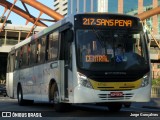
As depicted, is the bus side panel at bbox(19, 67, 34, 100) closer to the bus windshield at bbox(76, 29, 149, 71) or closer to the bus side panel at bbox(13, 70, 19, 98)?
the bus side panel at bbox(13, 70, 19, 98)

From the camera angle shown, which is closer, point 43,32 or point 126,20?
point 126,20

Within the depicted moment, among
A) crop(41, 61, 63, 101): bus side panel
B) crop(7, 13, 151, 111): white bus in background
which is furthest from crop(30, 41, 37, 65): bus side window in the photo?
crop(7, 13, 151, 111): white bus in background

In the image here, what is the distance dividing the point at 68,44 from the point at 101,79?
1744 millimetres

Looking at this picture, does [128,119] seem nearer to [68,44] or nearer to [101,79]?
[101,79]

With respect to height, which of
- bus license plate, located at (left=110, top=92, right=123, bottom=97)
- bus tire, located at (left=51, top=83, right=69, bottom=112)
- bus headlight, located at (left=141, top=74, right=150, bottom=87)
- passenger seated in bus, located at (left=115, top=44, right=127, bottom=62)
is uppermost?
passenger seated in bus, located at (left=115, top=44, right=127, bottom=62)

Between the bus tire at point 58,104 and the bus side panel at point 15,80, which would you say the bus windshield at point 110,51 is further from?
the bus side panel at point 15,80

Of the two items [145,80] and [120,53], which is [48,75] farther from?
[145,80]

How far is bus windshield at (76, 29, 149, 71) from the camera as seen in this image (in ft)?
46.8

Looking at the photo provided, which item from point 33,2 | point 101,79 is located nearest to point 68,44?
point 101,79

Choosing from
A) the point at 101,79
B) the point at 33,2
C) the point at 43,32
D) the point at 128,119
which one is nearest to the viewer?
the point at 128,119

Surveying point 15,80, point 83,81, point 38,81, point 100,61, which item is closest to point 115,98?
point 83,81

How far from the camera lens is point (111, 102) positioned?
14367 millimetres

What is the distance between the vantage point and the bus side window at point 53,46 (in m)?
16.1

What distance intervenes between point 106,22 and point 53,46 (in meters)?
2.44
